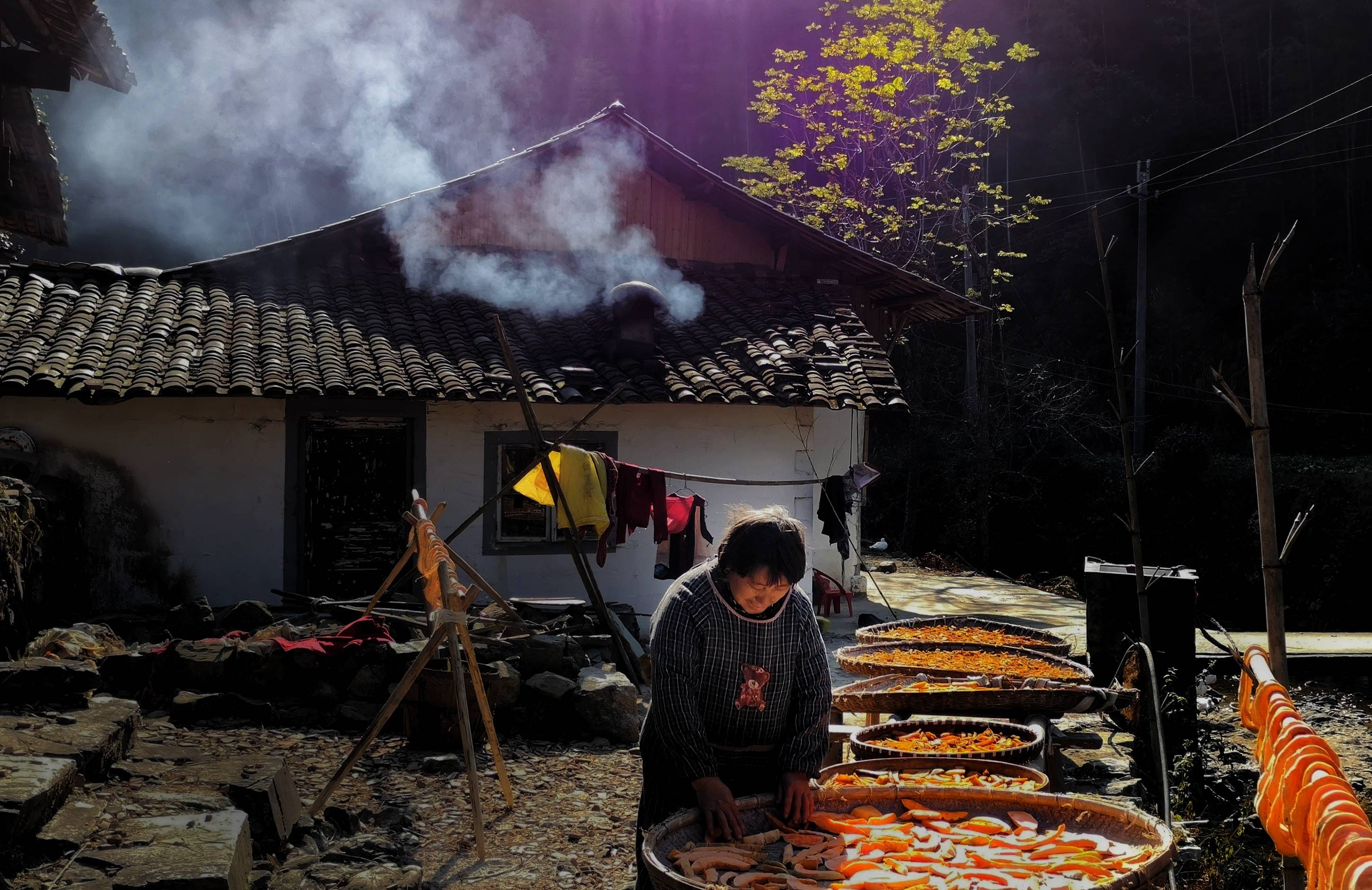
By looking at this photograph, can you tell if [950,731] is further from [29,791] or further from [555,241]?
[555,241]

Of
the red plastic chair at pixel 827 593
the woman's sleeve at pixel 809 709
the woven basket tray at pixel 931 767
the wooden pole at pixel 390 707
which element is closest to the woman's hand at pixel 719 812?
the woman's sleeve at pixel 809 709

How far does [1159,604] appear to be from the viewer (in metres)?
8.10

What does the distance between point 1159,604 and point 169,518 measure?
950cm

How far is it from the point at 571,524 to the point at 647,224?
6.88m

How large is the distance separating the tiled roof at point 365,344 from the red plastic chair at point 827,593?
8.40ft

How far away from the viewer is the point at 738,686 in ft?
11.8

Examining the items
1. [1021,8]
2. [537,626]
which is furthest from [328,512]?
[1021,8]

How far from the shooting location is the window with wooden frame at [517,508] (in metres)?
12.1

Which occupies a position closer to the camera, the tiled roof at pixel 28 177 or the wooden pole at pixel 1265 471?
the wooden pole at pixel 1265 471

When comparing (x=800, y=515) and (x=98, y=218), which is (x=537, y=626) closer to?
(x=800, y=515)

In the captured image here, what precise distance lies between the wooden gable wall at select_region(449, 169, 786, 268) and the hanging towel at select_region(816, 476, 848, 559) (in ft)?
17.2

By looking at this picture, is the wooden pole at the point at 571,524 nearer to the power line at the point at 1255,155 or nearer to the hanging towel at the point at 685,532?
the hanging towel at the point at 685,532

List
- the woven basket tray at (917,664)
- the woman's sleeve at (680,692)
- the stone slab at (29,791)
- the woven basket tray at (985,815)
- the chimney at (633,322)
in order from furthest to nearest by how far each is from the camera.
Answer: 1. the chimney at (633,322)
2. the woven basket tray at (917,664)
3. the stone slab at (29,791)
4. the woman's sleeve at (680,692)
5. the woven basket tray at (985,815)

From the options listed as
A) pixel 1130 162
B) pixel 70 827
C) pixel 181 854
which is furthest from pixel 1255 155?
pixel 70 827
